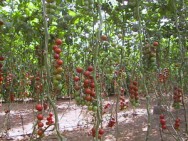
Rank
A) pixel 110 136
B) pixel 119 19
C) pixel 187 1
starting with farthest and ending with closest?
pixel 110 136
pixel 187 1
pixel 119 19

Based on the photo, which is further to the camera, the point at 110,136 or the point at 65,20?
the point at 110,136

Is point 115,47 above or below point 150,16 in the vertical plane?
below

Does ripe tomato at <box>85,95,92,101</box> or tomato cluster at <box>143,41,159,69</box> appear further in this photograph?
tomato cluster at <box>143,41,159,69</box>

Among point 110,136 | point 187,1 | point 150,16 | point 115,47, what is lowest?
point 110,136

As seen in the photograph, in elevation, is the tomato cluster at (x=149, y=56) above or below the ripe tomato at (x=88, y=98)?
above

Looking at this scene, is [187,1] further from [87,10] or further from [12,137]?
[12,137]

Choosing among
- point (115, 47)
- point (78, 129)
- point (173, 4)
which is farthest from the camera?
point (78, 129)

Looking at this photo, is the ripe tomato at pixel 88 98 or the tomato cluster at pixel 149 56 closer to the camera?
the ripe tomato at pixel 88 98

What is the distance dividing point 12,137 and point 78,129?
1443mm

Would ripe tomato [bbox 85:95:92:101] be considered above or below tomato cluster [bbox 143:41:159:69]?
below

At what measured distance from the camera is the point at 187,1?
11.4 feet

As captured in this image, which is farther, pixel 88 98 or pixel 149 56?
pixel 149 56

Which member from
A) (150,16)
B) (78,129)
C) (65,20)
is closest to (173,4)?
(150,16)

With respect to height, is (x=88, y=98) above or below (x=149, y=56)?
below
